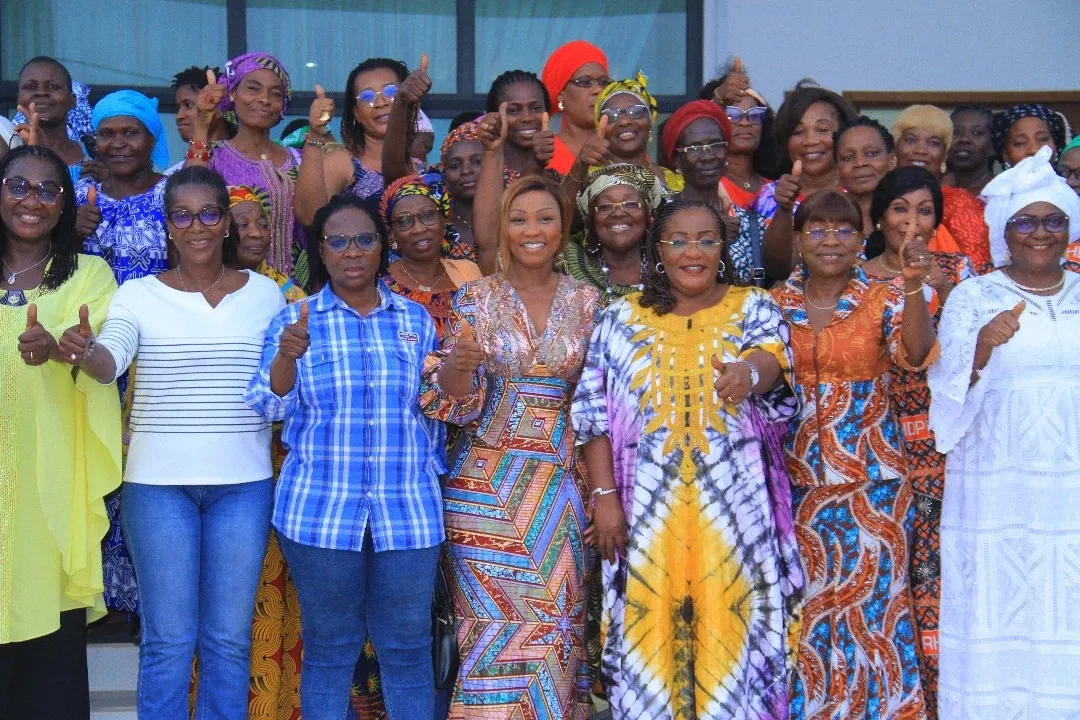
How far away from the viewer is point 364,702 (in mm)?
4586

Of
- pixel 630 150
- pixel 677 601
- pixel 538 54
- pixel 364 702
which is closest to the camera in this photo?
pixel 677 601

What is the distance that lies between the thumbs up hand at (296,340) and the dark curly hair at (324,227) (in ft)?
1.49

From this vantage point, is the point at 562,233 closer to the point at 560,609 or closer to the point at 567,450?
the point at 567,450

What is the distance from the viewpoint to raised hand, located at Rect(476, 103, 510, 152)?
15.8ft

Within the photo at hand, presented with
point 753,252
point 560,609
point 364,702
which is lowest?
point 364,702

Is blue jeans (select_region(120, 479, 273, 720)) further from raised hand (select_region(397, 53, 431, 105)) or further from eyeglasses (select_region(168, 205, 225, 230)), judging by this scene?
raised hand (select_region(397, 53, 431, 105))

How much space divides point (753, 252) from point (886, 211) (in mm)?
578

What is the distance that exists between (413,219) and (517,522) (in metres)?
1.23

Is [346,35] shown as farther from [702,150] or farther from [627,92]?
[702,150]

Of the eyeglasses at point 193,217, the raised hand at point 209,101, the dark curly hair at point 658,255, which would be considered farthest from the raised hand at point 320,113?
the dark curly hair at point 658,255

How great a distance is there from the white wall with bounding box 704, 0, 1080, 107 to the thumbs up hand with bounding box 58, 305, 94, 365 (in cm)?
483

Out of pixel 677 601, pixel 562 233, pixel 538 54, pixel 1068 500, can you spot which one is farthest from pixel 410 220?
pixel 538 54

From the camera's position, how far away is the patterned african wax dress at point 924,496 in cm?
438

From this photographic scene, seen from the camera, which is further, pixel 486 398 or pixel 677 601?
pixel 486 398
